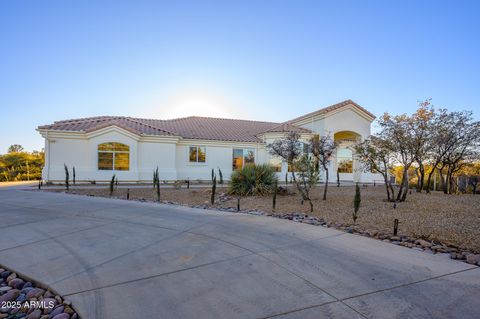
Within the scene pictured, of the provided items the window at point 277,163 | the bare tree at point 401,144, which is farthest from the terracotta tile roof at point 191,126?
the bare tree at point 401,144

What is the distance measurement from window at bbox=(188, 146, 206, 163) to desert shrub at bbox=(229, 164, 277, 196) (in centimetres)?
838

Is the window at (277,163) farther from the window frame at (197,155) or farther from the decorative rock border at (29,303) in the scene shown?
the decorative rock border at (29,303)

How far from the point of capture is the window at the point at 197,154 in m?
21.1

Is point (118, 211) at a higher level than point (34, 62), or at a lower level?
lower

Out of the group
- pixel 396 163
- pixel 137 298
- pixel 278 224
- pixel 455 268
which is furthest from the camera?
pixel 396 163

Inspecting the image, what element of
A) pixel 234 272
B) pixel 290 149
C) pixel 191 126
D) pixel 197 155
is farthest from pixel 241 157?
pixel 234 272

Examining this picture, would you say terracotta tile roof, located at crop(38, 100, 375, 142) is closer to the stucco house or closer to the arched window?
the stucco house

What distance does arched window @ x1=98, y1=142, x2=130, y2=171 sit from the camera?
18.2 m

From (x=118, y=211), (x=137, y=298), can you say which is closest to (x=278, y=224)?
(x=137, y=298)

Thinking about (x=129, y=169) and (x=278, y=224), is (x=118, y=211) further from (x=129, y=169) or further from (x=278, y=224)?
(x=129, y=169)

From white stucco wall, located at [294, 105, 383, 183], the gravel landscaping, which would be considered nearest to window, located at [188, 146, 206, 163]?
white stucco wall, located at [294, 105, 383, 183]

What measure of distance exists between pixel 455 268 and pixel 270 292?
3048 mm

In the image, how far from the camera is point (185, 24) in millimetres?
14039

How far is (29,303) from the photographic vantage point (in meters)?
2.79
